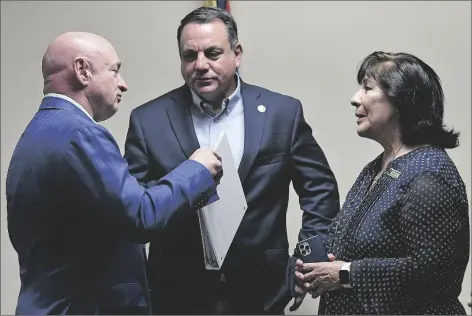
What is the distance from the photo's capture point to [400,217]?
1.58 meters

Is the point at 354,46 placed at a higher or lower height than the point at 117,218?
higher

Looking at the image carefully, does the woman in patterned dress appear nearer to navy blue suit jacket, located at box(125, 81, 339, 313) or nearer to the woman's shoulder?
the woman's shoulder

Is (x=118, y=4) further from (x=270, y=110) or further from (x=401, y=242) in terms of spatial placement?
(x=401, y=242)

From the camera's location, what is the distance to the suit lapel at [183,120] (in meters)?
1.95

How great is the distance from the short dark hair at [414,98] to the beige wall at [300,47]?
927 millimetres

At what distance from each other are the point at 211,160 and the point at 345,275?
42 centimetres

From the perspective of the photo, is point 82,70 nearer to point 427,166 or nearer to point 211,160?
point 211,160

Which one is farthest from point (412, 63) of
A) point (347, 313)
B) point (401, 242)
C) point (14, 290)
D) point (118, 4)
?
point (14, 290)

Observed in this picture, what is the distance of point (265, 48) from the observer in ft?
8.76

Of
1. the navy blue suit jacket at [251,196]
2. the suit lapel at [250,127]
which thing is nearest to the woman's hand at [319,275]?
the navy blue suit jacket at [251,196]

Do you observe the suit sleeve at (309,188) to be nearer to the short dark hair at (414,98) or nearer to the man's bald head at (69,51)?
the short dark hair at (414,98)

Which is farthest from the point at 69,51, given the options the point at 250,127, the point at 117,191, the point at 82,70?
the point at 250,127

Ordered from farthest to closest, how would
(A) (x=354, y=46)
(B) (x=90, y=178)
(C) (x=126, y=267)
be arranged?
(A) (x=354, y=46) < (C) (x=126, y=267) < (B) (x=90, y=178)

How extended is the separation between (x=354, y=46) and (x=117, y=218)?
4.95 feet
